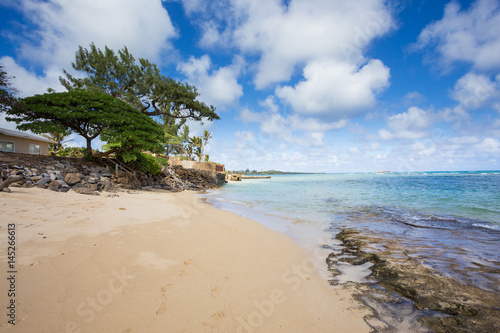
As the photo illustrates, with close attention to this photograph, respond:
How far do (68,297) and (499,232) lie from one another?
1102cm

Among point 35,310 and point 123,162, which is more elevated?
point 123,162

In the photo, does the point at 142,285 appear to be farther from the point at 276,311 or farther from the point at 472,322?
the point at 472,322

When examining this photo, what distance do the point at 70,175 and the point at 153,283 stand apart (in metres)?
9.95

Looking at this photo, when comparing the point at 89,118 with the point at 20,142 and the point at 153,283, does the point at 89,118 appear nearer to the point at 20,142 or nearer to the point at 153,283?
the point at 153,283

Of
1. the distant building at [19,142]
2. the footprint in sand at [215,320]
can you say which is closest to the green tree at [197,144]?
the distant building at [19,142]

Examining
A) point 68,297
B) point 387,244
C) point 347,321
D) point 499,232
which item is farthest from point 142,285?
point 499,232

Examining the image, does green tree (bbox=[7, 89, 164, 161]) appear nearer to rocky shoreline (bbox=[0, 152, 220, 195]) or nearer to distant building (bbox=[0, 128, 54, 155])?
rocky shoreline (bbox=[0, 152, 220, 195])

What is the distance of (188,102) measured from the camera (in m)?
20.9

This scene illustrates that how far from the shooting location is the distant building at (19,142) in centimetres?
2003

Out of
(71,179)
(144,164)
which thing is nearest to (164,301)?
(71,179)

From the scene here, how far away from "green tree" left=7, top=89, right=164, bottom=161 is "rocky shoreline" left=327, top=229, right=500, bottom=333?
571 inches

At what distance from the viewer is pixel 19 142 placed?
2128 cm

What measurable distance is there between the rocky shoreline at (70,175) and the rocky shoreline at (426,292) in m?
10.0

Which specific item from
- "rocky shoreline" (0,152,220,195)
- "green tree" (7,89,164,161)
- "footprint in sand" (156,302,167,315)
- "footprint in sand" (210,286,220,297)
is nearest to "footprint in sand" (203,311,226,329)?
"footprint in sand" (210,286,220,297)
